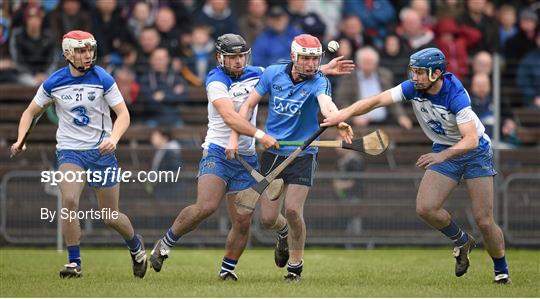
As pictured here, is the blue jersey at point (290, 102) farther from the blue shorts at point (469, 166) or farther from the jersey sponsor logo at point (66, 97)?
the jersey sponsor logo at point (66, 97)

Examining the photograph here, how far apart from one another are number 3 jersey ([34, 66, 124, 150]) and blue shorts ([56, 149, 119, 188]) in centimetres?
6

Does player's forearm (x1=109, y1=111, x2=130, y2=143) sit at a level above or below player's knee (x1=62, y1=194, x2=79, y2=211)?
above

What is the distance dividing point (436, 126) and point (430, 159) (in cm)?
76

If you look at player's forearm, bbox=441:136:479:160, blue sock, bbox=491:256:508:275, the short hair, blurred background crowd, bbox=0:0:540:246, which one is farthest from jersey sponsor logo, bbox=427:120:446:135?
the short hair

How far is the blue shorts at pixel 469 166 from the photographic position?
11492 mm

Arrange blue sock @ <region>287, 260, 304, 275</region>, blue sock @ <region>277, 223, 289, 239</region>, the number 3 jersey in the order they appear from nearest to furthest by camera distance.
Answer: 1. blue sock @ <region>287, 260, 304, 275</region>
2. the number 3 jersey
3. blue sock @ <region>277, 223, 289, 239</region>

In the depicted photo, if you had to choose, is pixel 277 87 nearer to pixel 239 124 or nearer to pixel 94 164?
pixel 239 124

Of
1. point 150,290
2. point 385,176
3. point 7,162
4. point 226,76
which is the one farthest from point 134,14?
point 150,290

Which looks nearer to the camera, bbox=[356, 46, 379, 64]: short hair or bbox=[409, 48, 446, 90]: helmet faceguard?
bbox=[409, 48, 446, 90]: helmet faceguard

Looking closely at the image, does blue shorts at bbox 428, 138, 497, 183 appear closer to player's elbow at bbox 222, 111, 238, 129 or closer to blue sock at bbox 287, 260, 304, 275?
blue sock at bbox 287, 260, 304, 275

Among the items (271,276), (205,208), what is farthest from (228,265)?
(271,276)

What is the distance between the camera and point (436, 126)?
453 inches

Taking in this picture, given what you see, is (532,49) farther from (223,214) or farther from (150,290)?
(150,290)

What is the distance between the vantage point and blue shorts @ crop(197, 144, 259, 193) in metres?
11.6
